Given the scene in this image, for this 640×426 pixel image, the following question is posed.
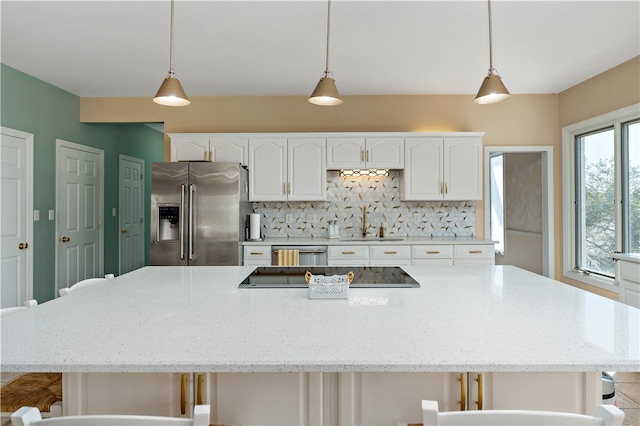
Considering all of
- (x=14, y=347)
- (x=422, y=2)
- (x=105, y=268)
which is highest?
(x=422, y=2)

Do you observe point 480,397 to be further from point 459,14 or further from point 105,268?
point 105,268

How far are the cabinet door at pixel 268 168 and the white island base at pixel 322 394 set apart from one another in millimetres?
3447

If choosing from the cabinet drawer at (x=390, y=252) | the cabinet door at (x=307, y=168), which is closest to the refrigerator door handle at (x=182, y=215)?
the cabinet door at (x=307, y=168)

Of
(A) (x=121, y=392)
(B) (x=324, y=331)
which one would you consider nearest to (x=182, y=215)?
(A) (x=121, y=392)

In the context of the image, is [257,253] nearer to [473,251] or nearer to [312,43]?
[312,43]

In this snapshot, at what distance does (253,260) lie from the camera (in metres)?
4.36

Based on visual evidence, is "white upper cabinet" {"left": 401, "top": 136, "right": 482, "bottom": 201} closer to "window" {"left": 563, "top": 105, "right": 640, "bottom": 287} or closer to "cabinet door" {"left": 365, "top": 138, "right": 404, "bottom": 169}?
"cabinet door" {"left": 365, "top": 138, "right": 404, "bottom": 169}

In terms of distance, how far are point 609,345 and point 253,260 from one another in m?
3.56

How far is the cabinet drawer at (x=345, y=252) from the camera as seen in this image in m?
4.33

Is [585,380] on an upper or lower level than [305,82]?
lower

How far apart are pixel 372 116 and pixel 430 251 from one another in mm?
1788

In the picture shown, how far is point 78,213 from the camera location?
5.08 metres

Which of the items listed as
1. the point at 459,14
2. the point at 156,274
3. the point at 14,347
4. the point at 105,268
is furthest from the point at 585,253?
the point at 105,268

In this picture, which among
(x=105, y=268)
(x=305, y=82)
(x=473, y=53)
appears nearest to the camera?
(x=473, y=53)
